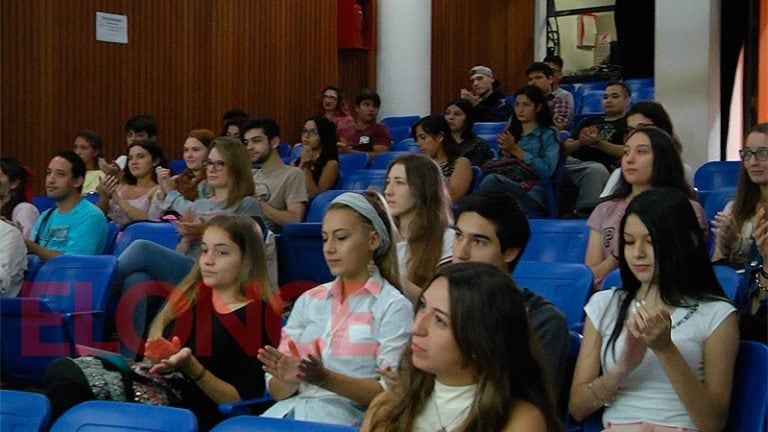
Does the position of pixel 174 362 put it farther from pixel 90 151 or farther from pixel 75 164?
pixel 90 151

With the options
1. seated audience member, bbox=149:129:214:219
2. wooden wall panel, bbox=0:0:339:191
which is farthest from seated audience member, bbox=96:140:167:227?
wooden wall panel, bbox=0:0:339:191

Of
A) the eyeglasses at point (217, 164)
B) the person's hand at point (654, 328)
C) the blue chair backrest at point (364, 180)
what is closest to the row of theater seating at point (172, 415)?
the person's hand at point (654, 328)

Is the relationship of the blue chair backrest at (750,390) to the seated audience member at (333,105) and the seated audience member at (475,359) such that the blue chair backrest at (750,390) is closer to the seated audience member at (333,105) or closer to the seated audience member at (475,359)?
the seated audience member at (475,359)

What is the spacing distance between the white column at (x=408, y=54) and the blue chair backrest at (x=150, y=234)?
4809 millimetres

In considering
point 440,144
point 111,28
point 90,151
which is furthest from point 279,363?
point 111,28

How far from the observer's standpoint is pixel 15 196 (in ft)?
20.4

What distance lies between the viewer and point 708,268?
8.91 ft

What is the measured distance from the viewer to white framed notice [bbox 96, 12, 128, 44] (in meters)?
8.36

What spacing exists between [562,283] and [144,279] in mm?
1942

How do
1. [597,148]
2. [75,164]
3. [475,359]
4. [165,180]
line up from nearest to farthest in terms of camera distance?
[475,359] → [75,164] → [165,180] → [597,148]

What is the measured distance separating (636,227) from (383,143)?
6.35 m

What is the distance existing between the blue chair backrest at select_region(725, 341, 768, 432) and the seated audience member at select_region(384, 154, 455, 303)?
1103 mm

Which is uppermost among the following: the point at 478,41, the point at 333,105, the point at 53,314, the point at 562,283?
the point at 478,41

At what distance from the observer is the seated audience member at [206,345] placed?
3.17 meters
